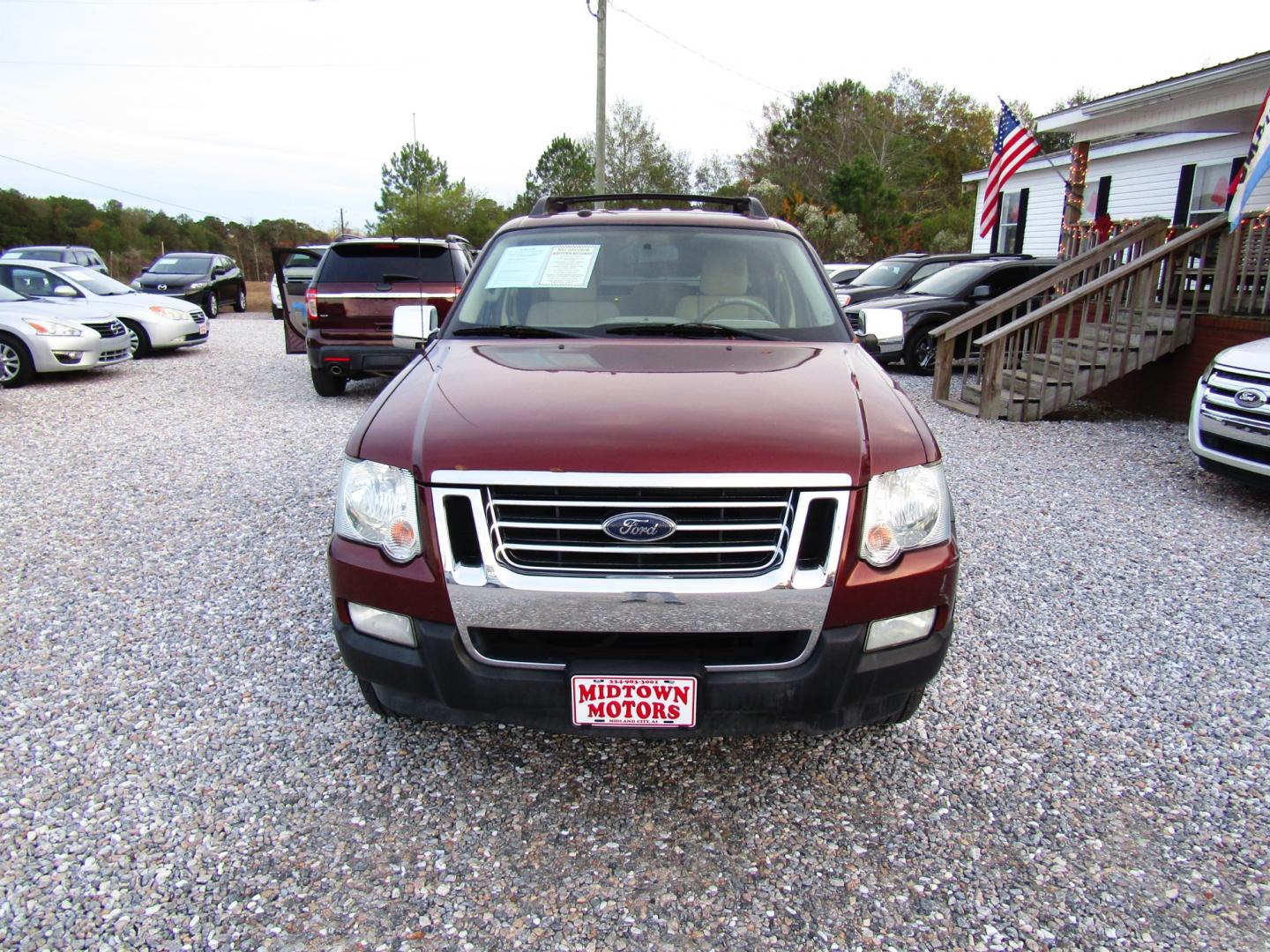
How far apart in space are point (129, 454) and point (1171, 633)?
24.9ft

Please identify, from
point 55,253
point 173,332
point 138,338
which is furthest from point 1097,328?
point 55,253

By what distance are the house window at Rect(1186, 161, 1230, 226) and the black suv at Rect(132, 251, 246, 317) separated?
2069 centimetres

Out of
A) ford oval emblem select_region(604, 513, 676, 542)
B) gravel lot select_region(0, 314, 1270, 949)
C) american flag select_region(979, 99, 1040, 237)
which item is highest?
american flag select_region(979, 99, 1040, 237)

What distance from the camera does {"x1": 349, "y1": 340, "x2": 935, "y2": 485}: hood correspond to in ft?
7.47

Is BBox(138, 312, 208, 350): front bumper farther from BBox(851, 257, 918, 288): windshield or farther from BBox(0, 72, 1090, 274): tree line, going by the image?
BBox(0, 72, 1090, 274): tree line

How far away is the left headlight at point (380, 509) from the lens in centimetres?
234

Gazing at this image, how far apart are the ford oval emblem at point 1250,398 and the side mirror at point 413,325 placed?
16.7 feet

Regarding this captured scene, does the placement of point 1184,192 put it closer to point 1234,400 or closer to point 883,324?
point 1234,400

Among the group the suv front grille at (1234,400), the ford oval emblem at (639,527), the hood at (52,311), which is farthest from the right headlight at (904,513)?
the hood at (52,311)

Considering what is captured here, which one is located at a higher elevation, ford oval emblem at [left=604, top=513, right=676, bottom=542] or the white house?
the white house

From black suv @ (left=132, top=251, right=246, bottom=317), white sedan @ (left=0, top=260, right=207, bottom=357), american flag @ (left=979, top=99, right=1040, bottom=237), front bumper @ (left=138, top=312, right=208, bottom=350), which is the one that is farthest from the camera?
black suv @ (left=132, top=251, right=246, bottom=317)

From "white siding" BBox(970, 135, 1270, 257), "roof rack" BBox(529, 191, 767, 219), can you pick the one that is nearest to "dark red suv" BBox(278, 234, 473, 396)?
"roof rack" BBox(529, 191, 767, 219)

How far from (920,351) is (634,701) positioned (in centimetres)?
1070

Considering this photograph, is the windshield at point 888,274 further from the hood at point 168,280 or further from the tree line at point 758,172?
the tree line at point 758,172
